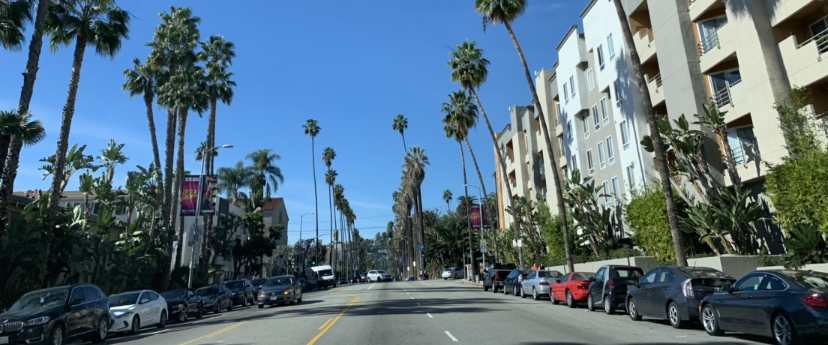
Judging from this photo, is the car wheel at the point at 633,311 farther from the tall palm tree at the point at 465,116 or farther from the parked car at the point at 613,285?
the tall palm tree at the point at 465,116

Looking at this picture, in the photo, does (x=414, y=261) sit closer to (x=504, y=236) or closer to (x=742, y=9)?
(x=504, y=236)

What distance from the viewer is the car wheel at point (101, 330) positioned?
52.1 ft

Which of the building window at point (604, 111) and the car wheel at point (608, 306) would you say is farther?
the building window at point (604, 111)

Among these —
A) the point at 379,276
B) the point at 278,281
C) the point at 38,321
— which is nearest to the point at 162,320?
the point at 38,321

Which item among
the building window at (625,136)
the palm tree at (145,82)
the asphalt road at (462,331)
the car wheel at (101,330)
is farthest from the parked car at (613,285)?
the palm tree at (145,82)

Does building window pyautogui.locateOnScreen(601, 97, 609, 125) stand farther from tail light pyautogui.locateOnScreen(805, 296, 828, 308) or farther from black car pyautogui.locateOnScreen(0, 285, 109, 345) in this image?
black car pyautogui.locateOnScreen(0, 285, 109, 345)

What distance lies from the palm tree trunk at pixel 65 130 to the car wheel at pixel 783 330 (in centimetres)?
2551

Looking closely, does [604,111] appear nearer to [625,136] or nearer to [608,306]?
[625,136]

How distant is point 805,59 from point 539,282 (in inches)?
517

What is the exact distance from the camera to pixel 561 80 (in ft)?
136

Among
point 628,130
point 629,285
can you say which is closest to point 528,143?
point 628,130

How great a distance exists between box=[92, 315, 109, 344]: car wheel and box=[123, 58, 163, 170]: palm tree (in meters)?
22.5

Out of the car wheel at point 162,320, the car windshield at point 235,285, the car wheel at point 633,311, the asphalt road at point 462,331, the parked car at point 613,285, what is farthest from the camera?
the car windshield at point 235,285

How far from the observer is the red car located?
20.2 metres
